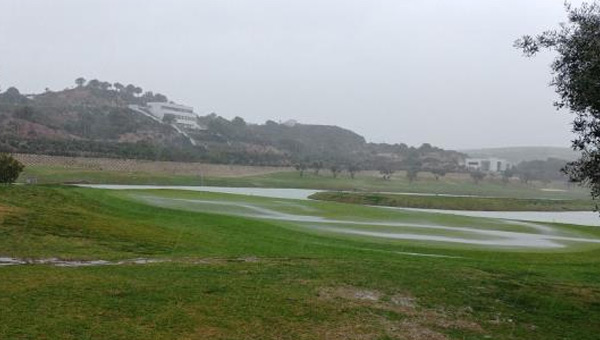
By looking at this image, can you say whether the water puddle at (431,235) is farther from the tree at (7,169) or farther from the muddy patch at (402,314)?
the muddy patch at (402,314)

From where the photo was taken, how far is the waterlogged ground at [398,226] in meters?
38.2

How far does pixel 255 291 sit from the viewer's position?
15.7 metres

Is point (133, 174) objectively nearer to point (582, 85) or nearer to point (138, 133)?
point (138, 133)

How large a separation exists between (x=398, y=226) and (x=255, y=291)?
31.2m

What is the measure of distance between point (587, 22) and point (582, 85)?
2.00m

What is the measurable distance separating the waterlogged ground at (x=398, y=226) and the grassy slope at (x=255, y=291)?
874 centimetres

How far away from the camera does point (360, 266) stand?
21516mm

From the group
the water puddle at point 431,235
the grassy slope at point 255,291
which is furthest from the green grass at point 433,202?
the grassy slope at point 255,291

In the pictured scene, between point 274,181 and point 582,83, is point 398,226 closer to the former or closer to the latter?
point 582,83

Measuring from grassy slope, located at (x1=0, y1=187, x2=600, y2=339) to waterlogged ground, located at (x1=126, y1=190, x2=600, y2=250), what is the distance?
874 centimetres

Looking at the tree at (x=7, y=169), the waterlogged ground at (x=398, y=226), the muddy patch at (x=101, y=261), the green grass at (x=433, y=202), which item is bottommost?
the green grass at (x=433, y=202)

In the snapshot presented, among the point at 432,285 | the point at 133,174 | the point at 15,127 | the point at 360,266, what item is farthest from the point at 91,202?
the point at 15,127

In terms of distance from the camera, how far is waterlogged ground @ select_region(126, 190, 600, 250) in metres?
38.2

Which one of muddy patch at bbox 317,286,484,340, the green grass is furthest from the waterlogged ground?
the green grass
